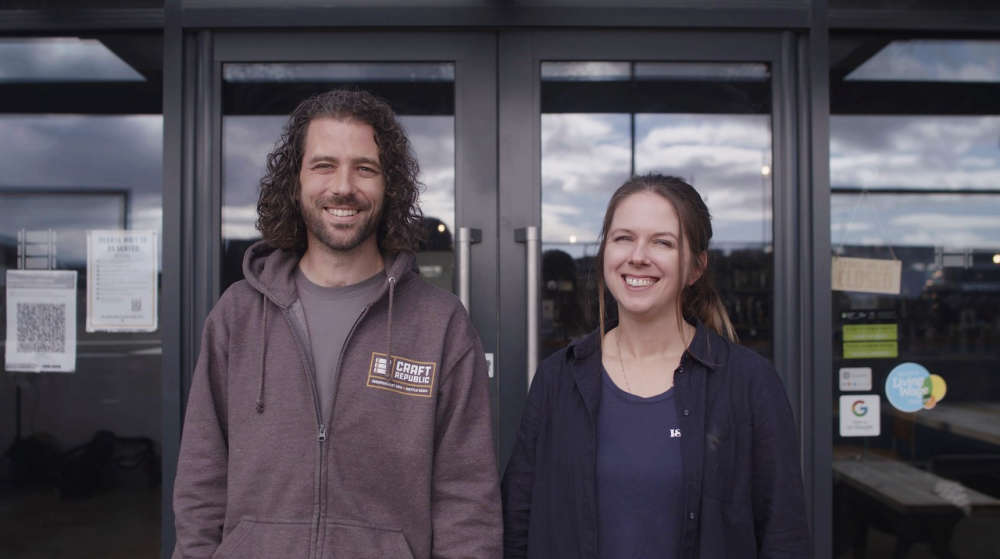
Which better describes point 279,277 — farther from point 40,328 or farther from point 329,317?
point 40,328

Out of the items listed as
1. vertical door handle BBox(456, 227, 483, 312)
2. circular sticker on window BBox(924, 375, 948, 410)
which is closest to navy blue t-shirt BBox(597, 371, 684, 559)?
vertical door handle BBox(456, 227, 483, 312)

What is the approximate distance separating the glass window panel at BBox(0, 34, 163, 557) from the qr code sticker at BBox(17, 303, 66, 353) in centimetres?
5

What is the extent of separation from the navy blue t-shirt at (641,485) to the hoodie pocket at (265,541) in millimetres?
628

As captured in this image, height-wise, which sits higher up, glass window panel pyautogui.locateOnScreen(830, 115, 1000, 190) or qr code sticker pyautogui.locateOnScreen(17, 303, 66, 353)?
glass window panel pyautogui.locateOnScreen(830, 115, 1000, 190)

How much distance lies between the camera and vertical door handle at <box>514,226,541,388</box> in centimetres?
244

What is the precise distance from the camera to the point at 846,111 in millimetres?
2732

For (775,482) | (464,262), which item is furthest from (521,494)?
(464,262)

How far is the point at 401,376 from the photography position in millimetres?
1659

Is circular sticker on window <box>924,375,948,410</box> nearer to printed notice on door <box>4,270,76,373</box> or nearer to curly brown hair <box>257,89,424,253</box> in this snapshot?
curly brown hair <box>257,89,424,253</box>

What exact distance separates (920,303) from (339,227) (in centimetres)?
222

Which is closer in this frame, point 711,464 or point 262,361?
point 711,464

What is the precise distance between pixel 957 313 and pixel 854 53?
3.43 ft

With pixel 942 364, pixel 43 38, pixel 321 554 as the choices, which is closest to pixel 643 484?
pixel 321 554

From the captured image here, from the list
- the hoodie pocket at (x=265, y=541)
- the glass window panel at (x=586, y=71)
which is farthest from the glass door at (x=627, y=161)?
the hoodie pocket at (x=265, y=541)
